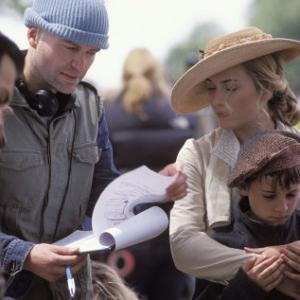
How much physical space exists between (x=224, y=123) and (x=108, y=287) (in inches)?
26.7

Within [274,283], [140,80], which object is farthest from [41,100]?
[140,80]

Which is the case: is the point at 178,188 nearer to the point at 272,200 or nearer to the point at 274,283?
the point at 272,200

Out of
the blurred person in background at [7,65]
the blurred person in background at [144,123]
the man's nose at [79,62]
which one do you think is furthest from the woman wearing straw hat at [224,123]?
the blurred person in background at [144,123]

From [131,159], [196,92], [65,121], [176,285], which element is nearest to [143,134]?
[131,159]

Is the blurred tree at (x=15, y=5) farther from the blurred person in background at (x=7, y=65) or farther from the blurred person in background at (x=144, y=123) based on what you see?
the blurred person in background at (x=7, y=65)

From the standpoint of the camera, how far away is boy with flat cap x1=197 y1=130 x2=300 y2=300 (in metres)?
2.90

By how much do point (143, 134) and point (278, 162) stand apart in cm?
242

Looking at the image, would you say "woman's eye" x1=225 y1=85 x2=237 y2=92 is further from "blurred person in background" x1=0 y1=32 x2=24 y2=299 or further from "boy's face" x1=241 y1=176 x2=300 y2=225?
"blurred person in background" x1=0 y1=32 x2=24 y2=299

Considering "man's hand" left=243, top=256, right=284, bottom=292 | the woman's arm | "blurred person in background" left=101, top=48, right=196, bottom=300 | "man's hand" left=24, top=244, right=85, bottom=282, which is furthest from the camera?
"blurred person in background" left=101, top=48, right=196, bottom=300

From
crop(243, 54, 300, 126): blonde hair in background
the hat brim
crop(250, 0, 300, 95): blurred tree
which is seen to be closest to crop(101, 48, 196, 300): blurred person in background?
the hat brim

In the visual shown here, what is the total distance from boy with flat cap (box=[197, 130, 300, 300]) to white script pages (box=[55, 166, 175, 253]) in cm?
24

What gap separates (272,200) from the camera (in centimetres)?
298

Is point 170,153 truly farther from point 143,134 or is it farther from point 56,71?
point 56,71

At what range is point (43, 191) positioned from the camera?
9.63 ft
